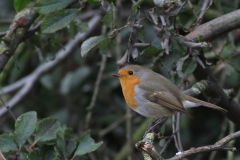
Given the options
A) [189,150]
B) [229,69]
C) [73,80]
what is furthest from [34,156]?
[73,80]

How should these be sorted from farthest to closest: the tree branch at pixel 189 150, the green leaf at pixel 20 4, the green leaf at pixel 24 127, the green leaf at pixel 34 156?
the green leaf at pixel 20 4, the green leaf at pixel 24 127, the green leaf at pixel 34 156, the tree branch at pixel 189 150

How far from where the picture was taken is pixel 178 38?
81.1 inches

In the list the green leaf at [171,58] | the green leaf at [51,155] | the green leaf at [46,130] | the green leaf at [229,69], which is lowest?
the green leaf at [229,69]

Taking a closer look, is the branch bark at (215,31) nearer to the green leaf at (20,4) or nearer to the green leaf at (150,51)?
the green leaf at (150,51)

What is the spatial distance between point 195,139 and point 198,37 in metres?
2.66

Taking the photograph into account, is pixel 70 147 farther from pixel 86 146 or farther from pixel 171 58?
pixel 171 58

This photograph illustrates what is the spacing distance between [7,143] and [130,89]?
1.18 metres

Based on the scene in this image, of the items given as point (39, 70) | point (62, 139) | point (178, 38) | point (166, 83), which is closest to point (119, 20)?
point (39, 70)

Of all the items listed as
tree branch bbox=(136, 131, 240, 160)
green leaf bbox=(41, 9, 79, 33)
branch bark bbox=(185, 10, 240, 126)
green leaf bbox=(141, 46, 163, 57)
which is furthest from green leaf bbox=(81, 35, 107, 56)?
tree branch bbox=(136, 131, 240, 160)

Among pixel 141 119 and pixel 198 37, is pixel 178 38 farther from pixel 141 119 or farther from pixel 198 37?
pixel 141 119

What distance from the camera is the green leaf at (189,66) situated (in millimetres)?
2170

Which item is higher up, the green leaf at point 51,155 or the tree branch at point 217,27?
the tree branch at point 217,27

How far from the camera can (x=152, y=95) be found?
8.71 feet

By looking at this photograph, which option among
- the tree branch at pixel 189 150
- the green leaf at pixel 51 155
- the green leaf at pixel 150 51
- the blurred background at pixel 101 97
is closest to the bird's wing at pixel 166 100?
the green leaf at pixel 150 51
